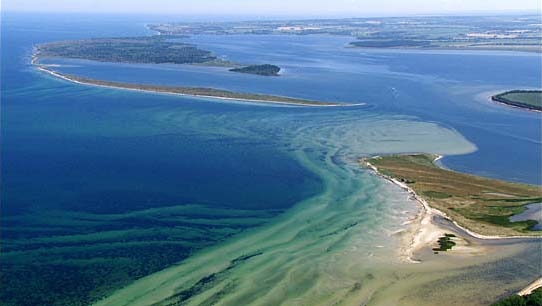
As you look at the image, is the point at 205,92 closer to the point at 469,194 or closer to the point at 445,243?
the point at 469,194

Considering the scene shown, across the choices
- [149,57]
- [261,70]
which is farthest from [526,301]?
[149,57]

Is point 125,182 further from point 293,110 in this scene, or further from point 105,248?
point 293,110

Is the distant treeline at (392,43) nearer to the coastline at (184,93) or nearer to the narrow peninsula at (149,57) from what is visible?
the narrow peninsula at (149,57)

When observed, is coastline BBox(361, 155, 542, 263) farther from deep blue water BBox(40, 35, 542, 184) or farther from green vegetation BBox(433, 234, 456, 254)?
deep blue water BBox(40, 35, 542, 184)

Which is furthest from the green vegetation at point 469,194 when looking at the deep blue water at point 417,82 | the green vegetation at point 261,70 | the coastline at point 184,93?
the green vegetation at point 261,70

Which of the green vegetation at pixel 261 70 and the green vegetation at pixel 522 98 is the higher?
the green vegetation at pixel 261 70

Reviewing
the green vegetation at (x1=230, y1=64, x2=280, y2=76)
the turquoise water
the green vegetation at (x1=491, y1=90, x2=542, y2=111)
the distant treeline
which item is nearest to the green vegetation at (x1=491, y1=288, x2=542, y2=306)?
the turquoise water
